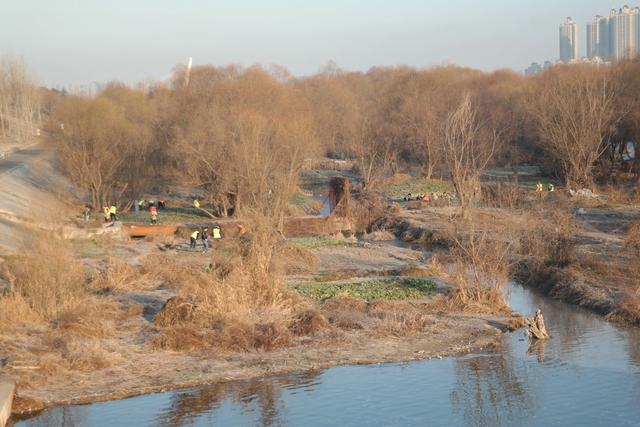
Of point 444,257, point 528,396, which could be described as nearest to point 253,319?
point 528,396

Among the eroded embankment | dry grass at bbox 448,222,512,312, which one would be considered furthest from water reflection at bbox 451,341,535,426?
the eroded embankment

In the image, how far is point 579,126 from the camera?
52.2 m

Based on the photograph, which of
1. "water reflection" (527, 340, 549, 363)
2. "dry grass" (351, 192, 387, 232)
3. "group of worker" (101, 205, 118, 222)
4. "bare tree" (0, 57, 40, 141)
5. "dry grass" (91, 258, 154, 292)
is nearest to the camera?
"water reflection" (527, 340, 549, 363)

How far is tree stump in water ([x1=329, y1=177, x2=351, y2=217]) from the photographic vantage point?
45781 mm

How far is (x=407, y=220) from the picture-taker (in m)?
44.6

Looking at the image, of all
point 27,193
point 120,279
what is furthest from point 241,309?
point 27,193

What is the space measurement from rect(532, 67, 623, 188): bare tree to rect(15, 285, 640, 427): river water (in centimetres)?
3195

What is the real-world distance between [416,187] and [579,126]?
39.0ft

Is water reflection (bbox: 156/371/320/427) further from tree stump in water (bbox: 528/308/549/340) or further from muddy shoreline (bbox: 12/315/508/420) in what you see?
tree stump in water (bbox: 528/308/549/340)

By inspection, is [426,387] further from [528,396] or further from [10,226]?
[10,226]

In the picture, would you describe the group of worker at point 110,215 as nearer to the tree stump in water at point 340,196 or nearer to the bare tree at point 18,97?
the tree stump in water at point 340,196

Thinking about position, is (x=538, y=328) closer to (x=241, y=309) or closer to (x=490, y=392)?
(x=490, y=392)

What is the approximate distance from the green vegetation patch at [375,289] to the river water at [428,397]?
5.89 metres

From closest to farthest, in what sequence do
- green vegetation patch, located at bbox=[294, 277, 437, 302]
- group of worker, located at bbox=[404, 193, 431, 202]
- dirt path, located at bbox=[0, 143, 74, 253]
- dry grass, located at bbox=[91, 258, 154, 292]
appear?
1. green vegetation patch, located at bbox=[294, 277, 437, 302]
2. dry grass, located at bbox=[91, 258, 154, 292]
3. dirt path, located at bbox=[0, 143, 74, 253]
4. group of worker, located at bbox=[404, 193, 431, 202]
